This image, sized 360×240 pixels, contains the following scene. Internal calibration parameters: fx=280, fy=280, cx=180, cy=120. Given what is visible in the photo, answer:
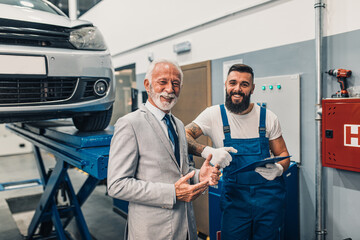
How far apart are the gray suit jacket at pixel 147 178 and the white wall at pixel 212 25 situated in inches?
73.1

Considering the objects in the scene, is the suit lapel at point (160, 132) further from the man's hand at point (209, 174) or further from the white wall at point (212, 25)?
the white wall at point (212, 25)

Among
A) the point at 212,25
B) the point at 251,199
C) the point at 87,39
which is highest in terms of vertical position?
the point at 212,25

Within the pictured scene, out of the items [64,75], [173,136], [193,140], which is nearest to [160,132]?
[173,136]

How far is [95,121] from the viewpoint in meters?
2.29

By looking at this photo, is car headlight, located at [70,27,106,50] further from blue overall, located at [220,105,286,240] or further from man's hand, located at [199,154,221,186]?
man's hand, located at [199,154,221,186]

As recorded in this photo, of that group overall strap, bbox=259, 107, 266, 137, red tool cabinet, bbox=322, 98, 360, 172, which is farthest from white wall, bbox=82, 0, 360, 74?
overall strap, bbox=259, 107, 266, 137

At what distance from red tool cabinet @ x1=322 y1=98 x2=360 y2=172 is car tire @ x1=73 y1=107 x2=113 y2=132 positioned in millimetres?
1765

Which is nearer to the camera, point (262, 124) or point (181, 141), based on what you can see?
point (181, 141)

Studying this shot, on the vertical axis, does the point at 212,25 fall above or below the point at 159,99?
above

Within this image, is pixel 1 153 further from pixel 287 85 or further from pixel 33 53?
pixel 287 85

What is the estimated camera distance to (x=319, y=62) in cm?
233

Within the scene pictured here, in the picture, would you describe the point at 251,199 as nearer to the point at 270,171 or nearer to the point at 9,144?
the point at 270,171

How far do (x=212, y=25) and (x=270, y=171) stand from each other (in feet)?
6.99

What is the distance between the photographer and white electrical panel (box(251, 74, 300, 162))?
2541 millimetres
